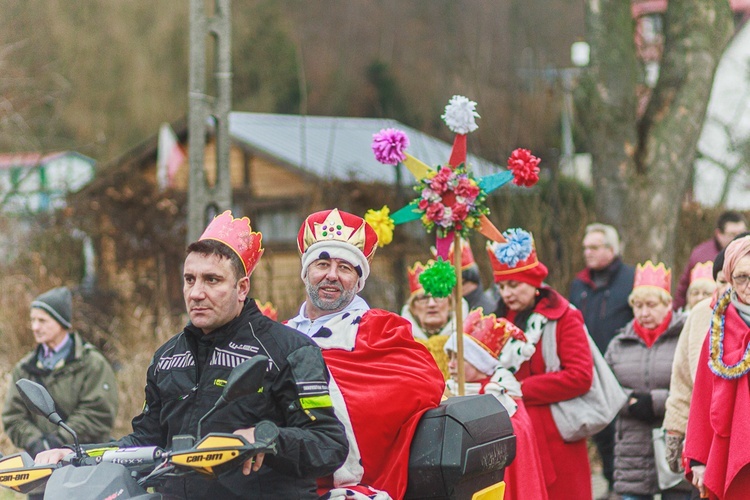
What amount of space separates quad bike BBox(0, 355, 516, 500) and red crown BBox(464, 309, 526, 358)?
1.59 m

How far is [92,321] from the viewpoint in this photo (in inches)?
517

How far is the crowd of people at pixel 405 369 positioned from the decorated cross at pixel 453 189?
0.20 m

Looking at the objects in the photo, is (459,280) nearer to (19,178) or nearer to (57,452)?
(57,452)

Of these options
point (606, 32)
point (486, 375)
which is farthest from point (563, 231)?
point (486, 375)

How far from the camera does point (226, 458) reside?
3.16m

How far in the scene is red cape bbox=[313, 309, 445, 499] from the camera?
14.7 feet

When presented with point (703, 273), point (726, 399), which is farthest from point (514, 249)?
point (703, 273)

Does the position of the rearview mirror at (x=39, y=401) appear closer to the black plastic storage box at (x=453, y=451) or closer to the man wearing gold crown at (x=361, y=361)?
the man wearing gold crown at (x=361, y=361)

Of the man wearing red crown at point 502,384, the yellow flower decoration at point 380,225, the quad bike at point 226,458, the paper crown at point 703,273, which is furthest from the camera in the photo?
the paper crown at point 703,273

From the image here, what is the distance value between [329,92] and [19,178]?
1829 cm

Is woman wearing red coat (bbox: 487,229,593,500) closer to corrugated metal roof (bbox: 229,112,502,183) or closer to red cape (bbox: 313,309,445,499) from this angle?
red cape (bbox: 313,309,445,499)

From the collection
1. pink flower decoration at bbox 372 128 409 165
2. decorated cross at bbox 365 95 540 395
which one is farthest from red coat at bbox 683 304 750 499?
pink flower decoration at bbox 372 128 409 165

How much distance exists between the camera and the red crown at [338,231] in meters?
4.89

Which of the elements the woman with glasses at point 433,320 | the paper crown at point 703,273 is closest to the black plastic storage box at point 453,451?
the woman with glasses at point 433,320
